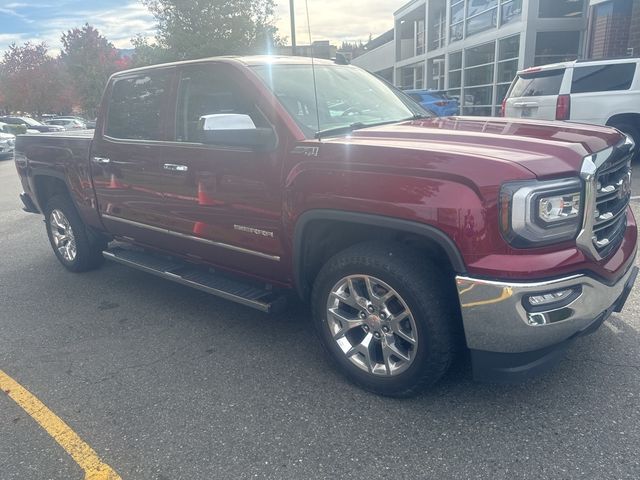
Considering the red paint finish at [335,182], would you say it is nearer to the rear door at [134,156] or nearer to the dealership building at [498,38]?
the rear door at [134,156]

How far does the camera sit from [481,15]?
838 inches

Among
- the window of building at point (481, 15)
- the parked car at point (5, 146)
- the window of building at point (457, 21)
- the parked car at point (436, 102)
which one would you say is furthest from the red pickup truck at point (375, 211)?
the window of building at point (457, 21)

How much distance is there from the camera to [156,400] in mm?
3199

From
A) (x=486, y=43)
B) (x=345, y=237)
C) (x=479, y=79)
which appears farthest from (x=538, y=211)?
(x=479, y=79)

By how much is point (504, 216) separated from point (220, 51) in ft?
91.8

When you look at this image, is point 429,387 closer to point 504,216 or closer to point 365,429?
point 365,429

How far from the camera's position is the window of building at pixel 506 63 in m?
18.5

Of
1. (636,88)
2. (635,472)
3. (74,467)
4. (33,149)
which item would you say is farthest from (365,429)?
(636,88)

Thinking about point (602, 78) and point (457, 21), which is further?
point (457, 21)

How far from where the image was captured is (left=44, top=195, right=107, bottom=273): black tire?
5.39 metres

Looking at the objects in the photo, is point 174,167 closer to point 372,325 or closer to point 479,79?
point 372,325

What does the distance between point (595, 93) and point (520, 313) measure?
8.64m

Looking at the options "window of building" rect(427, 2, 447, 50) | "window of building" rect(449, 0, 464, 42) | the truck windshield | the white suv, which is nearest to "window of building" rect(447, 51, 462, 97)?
"window of building" rect(449, 0, 464, 42)

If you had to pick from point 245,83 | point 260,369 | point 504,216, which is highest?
point 245,83
